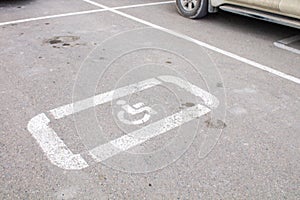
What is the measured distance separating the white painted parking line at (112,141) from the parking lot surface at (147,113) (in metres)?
0.01

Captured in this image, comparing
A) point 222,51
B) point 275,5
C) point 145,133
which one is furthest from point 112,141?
point 275,5

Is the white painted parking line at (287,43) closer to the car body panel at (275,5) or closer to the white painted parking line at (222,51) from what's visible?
the car body panel at (275,5)

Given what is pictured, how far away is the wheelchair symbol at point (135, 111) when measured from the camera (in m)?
3.12

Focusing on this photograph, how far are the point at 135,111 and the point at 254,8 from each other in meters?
3.21

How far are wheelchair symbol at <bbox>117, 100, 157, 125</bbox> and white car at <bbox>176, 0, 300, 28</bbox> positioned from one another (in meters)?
2.89

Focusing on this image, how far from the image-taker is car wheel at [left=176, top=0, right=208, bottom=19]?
19.8 ft

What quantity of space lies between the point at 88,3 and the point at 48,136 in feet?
16.5

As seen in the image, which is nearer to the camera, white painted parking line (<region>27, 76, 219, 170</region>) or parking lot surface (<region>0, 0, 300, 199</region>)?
parking lot surface (<region>0, 0, 300, 199</region>)

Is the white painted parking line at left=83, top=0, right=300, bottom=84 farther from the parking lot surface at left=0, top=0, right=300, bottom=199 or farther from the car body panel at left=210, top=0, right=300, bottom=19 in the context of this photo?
the car body panel at left=210, top=0, right=300, bottom=19

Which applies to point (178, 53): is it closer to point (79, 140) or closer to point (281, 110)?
point (281, 110)

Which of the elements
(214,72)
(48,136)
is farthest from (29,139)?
(214,72)

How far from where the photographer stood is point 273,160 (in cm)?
268

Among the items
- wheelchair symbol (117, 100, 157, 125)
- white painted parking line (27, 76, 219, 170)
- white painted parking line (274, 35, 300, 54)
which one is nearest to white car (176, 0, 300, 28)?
white painted parking line (274, 35, 300, 54)

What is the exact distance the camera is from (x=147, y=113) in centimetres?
325
